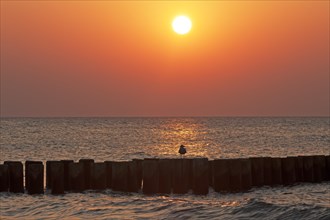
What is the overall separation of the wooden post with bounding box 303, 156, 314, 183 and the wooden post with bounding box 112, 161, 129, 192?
7361 mm

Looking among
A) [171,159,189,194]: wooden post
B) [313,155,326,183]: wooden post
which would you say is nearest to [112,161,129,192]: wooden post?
[171,159,189,194]: wooden post

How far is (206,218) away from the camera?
18281mm

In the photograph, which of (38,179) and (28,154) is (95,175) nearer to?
(38,179)

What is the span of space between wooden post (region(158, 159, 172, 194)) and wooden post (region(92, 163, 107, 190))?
73.0 inches

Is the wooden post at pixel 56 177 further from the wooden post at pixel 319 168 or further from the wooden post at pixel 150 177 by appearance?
the wooden post at pixel 319 168

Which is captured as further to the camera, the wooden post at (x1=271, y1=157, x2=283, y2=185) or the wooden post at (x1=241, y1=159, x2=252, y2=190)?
the wooden post at (x1=271, y1=157, x2=283, y2=185)

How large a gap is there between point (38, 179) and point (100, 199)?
7.92ft

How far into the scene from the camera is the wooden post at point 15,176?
22656mm

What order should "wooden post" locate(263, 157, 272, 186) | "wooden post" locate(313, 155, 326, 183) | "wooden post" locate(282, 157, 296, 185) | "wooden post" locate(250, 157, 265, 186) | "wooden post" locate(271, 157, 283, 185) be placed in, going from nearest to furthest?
"wooden post" locate(250, 157, 265, 186) < "wooden post" locate(263, 157, 272, 186) < "wooden post" locate(271, 157, 283, 185) < "wooden post" locate(282, 157, 296, 185) < "wooden post" locate(313, 155, 326, 183)

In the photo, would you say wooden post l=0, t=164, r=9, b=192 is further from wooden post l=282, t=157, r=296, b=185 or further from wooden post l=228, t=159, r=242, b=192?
wooden post l=282, t=157, r=296, b=185

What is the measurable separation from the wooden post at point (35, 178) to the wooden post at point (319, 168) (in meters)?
10.5

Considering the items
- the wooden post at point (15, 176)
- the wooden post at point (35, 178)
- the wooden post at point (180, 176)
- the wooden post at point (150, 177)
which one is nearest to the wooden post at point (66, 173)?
the wooden post at point (35, 178)

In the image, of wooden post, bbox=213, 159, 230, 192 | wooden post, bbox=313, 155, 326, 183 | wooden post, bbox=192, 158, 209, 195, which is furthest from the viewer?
wooden post, bbox=313, 155, 326, 183

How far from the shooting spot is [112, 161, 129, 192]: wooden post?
2300 cm
